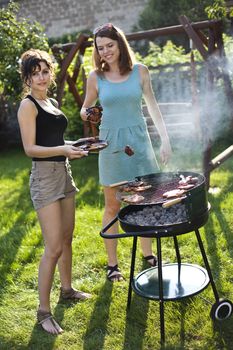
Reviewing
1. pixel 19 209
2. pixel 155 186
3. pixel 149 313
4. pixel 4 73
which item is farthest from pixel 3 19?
pixel 149 313

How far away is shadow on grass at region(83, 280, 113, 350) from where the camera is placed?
3.11m

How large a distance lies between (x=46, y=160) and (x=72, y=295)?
48.8 inches

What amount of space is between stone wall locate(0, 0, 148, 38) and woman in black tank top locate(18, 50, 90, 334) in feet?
53.1

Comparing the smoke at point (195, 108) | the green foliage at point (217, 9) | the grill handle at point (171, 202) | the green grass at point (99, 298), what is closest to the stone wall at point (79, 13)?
the smoke at point (195, 108)

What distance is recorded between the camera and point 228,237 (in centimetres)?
455

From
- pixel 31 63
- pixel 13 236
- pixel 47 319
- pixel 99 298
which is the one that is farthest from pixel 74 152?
pixel 13 236

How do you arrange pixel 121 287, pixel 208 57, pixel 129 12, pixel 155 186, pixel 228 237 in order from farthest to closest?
pixel 129 12 < pixel 208 57 < pixel 228 237 < pixel 121 287 < pixel 155 186

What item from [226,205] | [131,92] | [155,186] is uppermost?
[131,92]

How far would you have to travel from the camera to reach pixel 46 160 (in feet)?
10.1

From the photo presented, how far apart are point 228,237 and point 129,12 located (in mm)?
15728

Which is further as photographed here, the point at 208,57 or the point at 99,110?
the point at 208,57

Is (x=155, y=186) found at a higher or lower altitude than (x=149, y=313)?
higher

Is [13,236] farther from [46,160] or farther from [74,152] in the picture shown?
[74,152]

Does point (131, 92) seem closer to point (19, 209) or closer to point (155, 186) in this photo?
point (155, 186)
